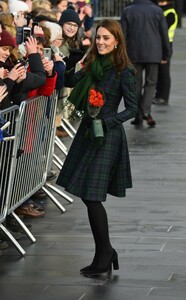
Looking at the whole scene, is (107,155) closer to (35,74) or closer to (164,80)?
(35,74)

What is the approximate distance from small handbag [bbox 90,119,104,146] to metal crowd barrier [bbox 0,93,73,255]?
847 mm

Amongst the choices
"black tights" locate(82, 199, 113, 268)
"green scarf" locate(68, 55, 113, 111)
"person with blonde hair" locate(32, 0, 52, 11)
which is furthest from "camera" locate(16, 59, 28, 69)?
"person with blonde hair" locate(32, 0, 52, 11)

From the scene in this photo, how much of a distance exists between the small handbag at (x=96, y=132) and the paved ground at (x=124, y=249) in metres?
0.97

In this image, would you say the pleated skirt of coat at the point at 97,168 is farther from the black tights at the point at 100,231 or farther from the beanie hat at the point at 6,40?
the beanie hat at the point at 6,40

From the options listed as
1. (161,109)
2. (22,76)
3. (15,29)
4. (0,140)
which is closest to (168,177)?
(15,29)

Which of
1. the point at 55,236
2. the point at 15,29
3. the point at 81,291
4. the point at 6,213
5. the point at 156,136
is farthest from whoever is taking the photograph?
the point at 156,136

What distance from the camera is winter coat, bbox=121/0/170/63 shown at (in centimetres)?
1623

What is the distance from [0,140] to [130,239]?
5.37 feet

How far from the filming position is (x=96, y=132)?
802 centimetres

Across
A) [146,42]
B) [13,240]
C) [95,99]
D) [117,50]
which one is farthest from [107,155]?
[146,42]

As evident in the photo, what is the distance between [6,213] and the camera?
877 centimetres

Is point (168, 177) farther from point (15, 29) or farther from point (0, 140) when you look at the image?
point (0, 140)

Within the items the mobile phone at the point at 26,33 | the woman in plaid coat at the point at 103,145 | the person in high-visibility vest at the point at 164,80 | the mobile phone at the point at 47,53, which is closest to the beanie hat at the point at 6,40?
the mobile phone at the point at 26,33

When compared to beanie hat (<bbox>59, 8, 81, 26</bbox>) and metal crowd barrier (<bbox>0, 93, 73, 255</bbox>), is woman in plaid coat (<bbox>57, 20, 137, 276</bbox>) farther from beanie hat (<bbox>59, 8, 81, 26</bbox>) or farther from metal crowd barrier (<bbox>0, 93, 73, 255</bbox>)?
beanie hat (<bbox>59, 8, 81, 26</bbox>)
